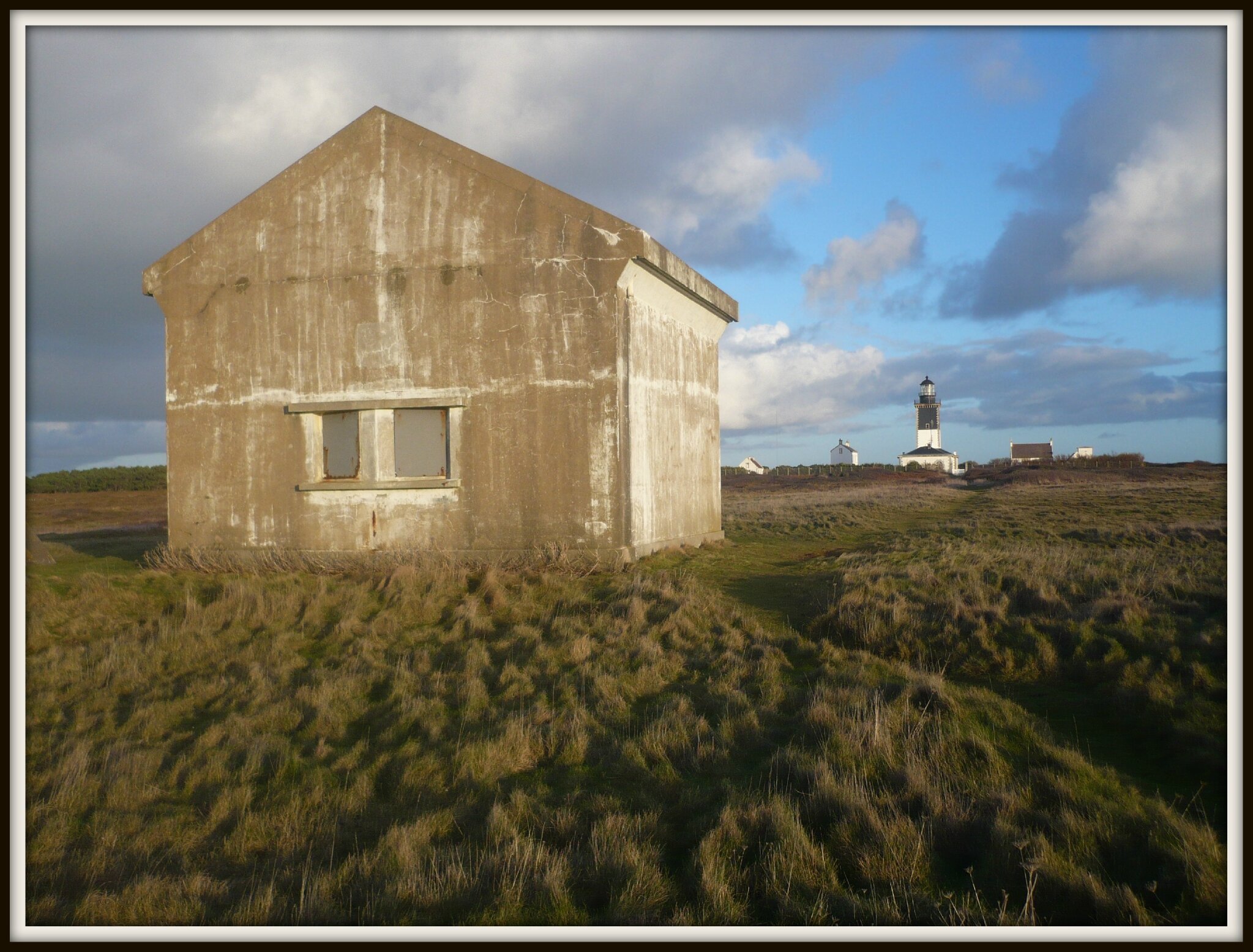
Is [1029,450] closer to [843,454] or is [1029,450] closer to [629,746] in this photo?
[843,454]

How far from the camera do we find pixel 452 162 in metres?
12.5

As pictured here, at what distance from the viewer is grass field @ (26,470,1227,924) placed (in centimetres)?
408

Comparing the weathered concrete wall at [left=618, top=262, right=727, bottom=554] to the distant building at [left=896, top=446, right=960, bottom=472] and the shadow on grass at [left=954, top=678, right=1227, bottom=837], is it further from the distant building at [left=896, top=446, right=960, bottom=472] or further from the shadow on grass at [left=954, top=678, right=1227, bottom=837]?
the distant building at [left=896, top=446, right=960, bottom=472]

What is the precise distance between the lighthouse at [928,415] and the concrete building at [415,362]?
112859 millimetres

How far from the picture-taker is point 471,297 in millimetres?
12328

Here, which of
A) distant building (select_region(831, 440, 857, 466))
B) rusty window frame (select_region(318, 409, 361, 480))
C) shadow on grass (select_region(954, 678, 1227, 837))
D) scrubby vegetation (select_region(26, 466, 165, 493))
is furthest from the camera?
distant building (select_region(831, 440, 857, 466))

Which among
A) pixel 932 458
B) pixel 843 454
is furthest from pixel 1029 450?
pixel 843 454

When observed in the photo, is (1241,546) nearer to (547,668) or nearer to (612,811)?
(612,811)

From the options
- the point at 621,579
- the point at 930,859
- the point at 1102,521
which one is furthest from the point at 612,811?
the point at 1102,521

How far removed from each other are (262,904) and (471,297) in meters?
9.56

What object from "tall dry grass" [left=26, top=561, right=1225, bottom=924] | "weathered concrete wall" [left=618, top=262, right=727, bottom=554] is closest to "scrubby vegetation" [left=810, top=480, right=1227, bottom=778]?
"tall dry grass" [left=26, top=561, right=1225, bottom=924]

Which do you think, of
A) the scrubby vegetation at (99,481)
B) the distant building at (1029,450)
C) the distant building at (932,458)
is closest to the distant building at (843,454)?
the distant building at (932,458)

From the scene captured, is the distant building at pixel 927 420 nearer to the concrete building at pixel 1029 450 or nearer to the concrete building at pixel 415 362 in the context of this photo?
the concrete building at pixel 1029 450

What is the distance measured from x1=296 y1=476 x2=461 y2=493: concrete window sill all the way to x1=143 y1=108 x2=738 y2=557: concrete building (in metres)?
0.03
